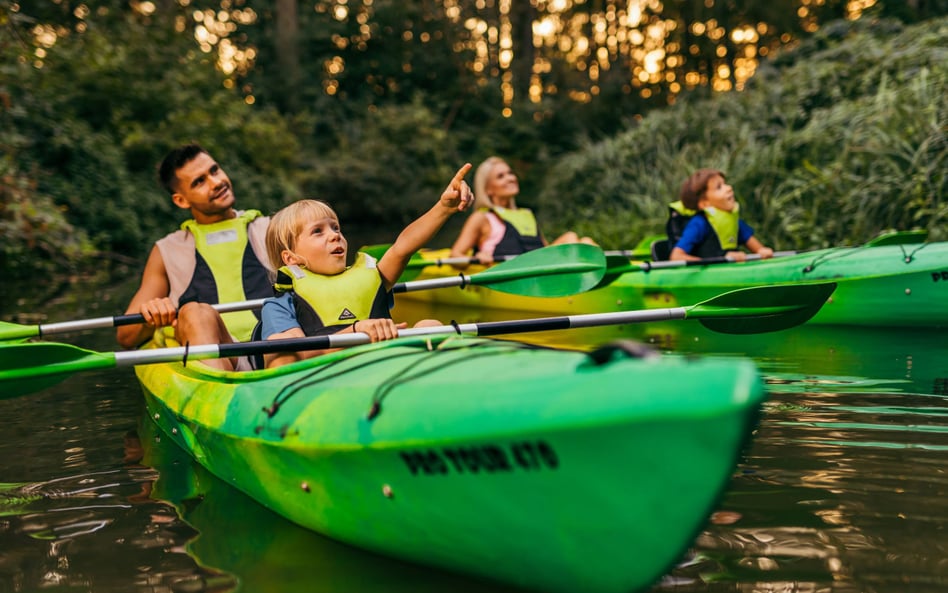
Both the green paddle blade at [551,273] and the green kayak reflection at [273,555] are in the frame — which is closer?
the green kayak reflection at [273,555]

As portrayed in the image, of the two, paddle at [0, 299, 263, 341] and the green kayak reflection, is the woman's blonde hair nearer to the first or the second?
paddle at [0, 299, 263, 341]

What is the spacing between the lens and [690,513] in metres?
1.73

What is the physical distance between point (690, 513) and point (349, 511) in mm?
963

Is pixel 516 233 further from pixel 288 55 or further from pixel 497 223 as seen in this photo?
pixel 288 55

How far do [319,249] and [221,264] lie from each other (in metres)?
1.40

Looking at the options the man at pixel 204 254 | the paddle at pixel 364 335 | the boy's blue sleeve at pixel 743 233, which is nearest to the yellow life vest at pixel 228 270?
the man at pixel 204 254

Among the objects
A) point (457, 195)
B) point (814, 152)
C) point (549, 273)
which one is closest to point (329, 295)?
point (457, 195)

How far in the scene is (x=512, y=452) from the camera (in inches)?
73.0

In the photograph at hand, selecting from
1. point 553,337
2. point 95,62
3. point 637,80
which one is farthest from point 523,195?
point 553,337

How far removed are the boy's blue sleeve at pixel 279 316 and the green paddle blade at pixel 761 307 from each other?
1.43 metres

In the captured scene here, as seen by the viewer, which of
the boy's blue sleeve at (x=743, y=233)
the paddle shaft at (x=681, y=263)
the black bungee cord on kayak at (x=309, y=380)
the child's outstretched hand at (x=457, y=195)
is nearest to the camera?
the black bungee cord on kayak at (x=309, y=380)

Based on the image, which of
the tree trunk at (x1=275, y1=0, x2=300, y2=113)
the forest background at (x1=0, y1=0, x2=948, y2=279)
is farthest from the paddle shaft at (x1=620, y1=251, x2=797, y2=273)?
the tree trunk at (x1=275, y1=0, x2=300, y2=113)

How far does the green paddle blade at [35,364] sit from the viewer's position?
9.87 feet

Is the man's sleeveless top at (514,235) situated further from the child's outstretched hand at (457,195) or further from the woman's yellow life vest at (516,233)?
the child's outstretched hand at (457,195)
